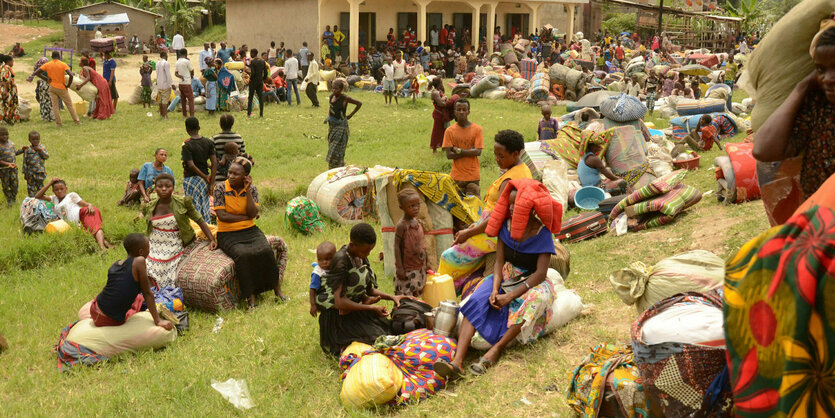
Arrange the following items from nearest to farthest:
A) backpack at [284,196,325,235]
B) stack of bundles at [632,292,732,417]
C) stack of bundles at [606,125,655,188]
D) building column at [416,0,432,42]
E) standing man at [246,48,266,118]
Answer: stack of bundles at [632,292,732,417]
backpack at [284,196,325,235]
stack of bundles at [606,125,655,188]
standing man at [246,48,266,118]
building column at [416,0,432,42]

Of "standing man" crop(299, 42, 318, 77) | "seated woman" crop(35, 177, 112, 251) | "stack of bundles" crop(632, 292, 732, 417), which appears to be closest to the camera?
"stack of bundles" crop(632, 292, 732, 417)

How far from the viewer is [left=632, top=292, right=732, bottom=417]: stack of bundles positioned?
10.5ft

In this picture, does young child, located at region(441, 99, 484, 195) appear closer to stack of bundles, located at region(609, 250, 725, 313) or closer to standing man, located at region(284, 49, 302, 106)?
stack of bundles, located at region(609, 250, 725, 313)

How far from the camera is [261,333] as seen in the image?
6.03 m

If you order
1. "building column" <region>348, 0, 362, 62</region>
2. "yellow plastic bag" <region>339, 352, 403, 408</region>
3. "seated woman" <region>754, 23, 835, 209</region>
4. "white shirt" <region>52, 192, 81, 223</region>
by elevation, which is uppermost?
"building column" <region>348, 0, 362, 62</region>

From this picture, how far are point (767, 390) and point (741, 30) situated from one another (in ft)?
146

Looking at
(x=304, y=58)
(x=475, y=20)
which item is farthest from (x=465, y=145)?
(x=475, y=20)

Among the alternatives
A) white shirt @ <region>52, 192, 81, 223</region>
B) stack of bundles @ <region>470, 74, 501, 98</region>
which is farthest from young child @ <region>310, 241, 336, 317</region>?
stack of bundles @ <region>470, 74, 501, 98</region>

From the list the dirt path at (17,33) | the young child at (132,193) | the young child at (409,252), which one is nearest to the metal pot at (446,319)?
the young child at (409,252)

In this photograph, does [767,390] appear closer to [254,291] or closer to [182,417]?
[182,417]

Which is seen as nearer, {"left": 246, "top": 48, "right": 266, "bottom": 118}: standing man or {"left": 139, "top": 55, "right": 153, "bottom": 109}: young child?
{"left": 246, "top": 48, "right": 266, "bottom": 118}: standing man

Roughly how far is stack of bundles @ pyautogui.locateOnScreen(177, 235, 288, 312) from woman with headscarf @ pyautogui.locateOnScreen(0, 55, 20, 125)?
12.1 meters

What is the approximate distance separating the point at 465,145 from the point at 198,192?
311 centimetres

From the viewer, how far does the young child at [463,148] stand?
821 cm
